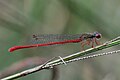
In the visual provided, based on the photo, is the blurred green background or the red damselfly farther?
the blurred green background

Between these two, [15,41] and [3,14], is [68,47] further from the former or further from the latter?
[3,14]

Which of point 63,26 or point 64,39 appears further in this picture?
point 63,26

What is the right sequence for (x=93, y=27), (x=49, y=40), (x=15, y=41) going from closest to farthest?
(x=49, y=40) < (x=93, y=27) < (x=15, y=41)

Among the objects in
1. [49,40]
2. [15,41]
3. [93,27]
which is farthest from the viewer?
[15,41]

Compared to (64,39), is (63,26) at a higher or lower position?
higher

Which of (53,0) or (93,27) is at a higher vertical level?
(53,0)

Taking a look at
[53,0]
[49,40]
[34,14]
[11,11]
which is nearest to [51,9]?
[53,0]

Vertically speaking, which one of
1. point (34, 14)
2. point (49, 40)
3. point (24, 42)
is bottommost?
point (49, 40)

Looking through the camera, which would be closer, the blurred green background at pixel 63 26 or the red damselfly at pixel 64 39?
the red damselfly at pixel 64 39
